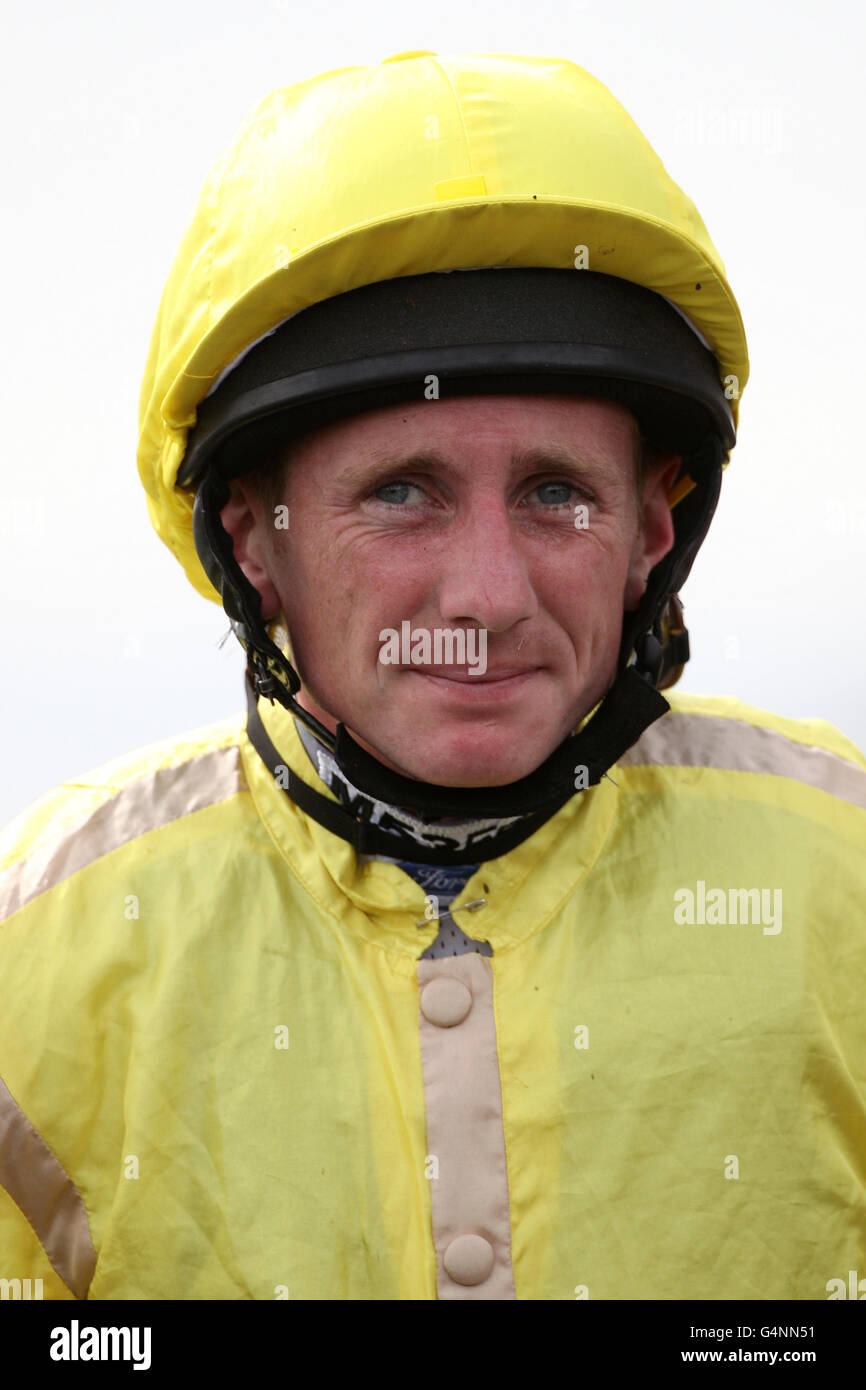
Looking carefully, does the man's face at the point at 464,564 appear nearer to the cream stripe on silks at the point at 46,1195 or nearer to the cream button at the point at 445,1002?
the cream button at the point at 445,1002

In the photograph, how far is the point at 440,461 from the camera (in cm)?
188

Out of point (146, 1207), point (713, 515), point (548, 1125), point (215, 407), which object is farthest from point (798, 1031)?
point (215, 407)

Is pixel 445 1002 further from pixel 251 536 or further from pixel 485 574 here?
pixel 251 536

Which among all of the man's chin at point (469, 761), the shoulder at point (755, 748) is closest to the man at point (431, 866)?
the man's chin at point (469, 761)

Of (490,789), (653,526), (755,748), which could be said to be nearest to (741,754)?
(755,748)

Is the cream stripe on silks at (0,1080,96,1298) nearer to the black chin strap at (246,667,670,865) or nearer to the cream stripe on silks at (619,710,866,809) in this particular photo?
the black chin strap at (246,667,670,865)

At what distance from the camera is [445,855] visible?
83.8 inches

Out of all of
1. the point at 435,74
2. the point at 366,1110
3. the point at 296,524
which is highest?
the point at 435,74

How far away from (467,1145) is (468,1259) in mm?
151

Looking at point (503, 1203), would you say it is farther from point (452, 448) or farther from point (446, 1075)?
point (452, 448)

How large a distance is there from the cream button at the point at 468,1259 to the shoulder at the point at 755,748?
32.7 inches

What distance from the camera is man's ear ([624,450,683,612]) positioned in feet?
7.39

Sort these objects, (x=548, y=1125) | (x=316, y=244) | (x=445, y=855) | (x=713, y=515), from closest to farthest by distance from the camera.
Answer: (x=316, y=244) → (x=548, y=1125) → (x=445, y=855) → (x=713, y=515)

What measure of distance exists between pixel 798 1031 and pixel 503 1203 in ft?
1.73
